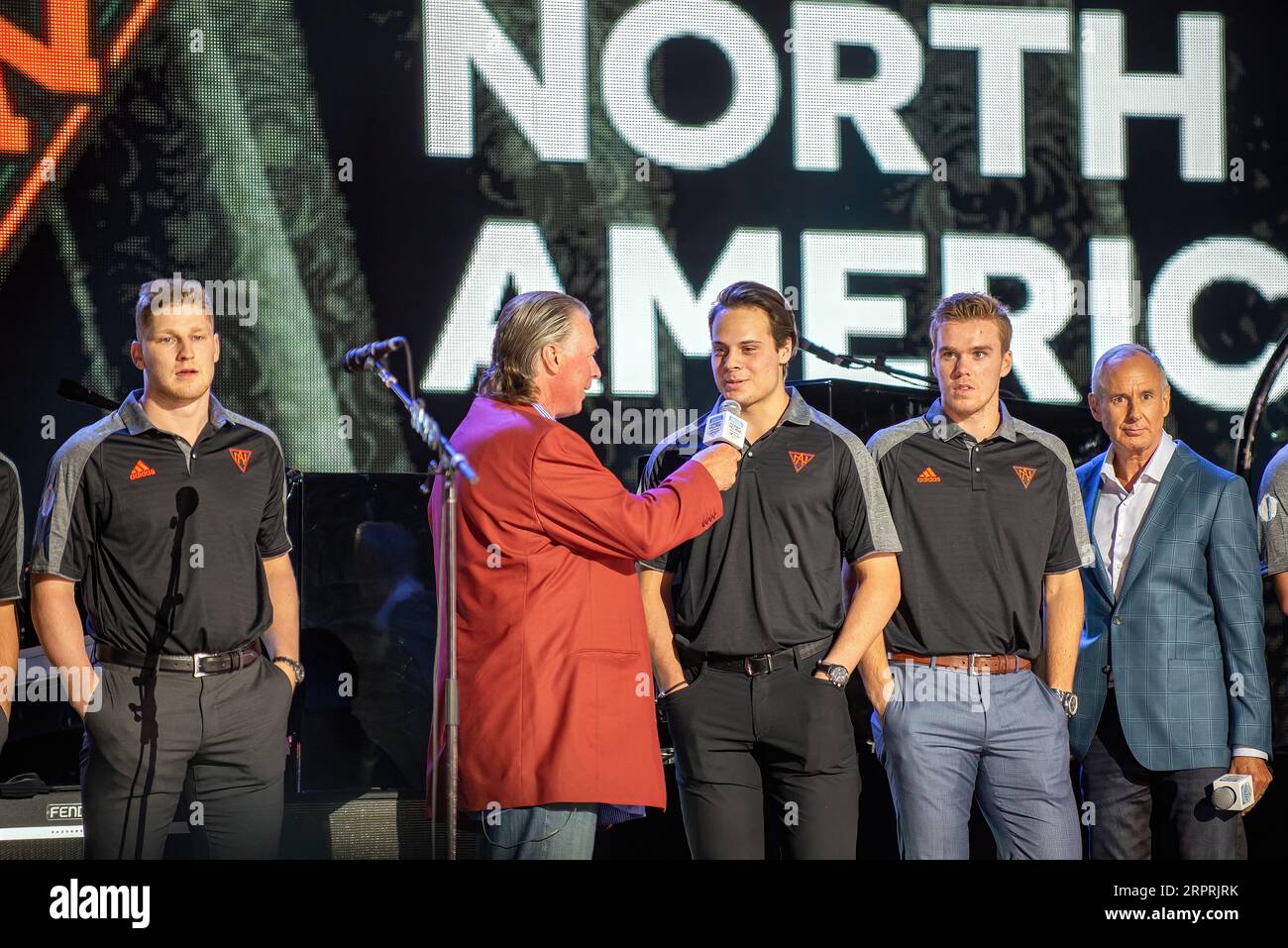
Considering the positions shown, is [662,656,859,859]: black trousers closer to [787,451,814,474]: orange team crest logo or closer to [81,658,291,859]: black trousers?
[787,451,814,474]: orange team crest logo

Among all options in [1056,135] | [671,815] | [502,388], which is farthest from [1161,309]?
[502,388]

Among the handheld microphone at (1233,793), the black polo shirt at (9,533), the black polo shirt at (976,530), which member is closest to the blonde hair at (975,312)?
the black polo shirt at (976,530)

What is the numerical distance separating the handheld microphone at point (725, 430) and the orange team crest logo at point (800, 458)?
A: 0.19 metres

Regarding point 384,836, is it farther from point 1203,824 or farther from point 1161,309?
point 1161,309

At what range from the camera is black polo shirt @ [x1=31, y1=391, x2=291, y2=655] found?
3.30m

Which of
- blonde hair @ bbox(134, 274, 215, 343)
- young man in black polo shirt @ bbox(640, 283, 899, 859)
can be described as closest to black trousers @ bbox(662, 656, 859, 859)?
young man in black polo shirt @ bbox(640, 283, 899, 859)

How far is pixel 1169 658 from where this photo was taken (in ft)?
12.0

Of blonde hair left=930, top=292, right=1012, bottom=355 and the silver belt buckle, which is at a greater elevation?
blonde hair left=930, top=292, right=1012, bottom=355

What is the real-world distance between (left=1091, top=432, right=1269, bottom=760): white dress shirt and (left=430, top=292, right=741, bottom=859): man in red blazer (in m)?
1.22

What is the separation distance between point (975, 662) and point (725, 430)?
843mm

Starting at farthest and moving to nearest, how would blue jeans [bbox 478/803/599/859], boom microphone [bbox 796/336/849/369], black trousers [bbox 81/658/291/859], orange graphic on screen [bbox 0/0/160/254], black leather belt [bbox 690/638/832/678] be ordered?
orange graphic on screen [bbox 0/0/160/254], boom microphone [bbox 796/336/849/369], black leather belt [bbox 690/638/832/678], black trousers [bbox 81/658/291/859], blue jeans [bbox 478/803/599/859]

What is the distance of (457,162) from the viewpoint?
5.46 m
